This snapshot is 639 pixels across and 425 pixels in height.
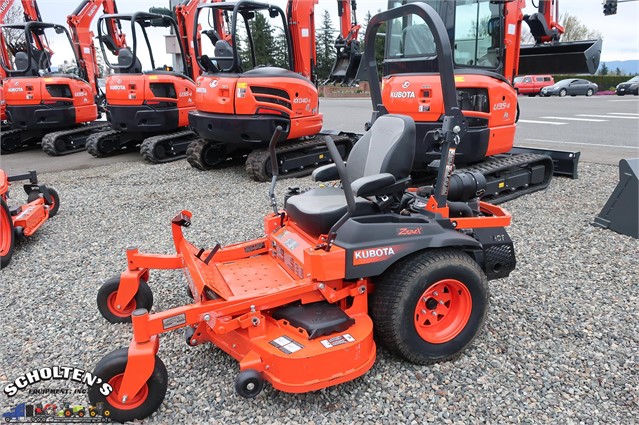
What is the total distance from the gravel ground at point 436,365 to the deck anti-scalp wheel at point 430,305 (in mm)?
150

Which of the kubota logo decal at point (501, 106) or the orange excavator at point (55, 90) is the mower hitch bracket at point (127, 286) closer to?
the kubota logo decal at point (501, 106)

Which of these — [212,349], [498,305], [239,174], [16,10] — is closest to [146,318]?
[212,349]

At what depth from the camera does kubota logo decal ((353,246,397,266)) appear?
2.96 metres

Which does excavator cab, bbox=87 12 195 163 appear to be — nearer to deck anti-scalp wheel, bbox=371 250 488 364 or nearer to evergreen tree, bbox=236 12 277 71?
evergreen tree, bbox=236 12 277 71

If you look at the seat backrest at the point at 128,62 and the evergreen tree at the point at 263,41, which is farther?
the seat backrest at the point at 128,62

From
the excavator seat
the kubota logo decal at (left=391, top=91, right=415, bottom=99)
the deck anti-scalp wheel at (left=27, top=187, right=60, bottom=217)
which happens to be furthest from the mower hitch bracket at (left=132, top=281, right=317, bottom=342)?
the excavator seat

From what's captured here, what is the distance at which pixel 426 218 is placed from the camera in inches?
128

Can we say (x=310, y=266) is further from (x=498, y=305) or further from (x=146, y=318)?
(x=498, y=305)

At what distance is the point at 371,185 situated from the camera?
10.0 ft

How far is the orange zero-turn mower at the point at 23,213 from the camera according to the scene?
16.7 ft

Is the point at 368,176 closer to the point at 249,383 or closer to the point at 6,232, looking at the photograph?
the point at 249,383

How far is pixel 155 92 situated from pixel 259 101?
3.50 meters

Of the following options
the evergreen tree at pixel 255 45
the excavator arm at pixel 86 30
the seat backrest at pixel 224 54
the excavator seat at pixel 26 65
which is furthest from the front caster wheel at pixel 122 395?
the excavator seat at pixel 26 65

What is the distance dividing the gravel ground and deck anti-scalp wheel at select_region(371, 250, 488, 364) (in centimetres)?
15
